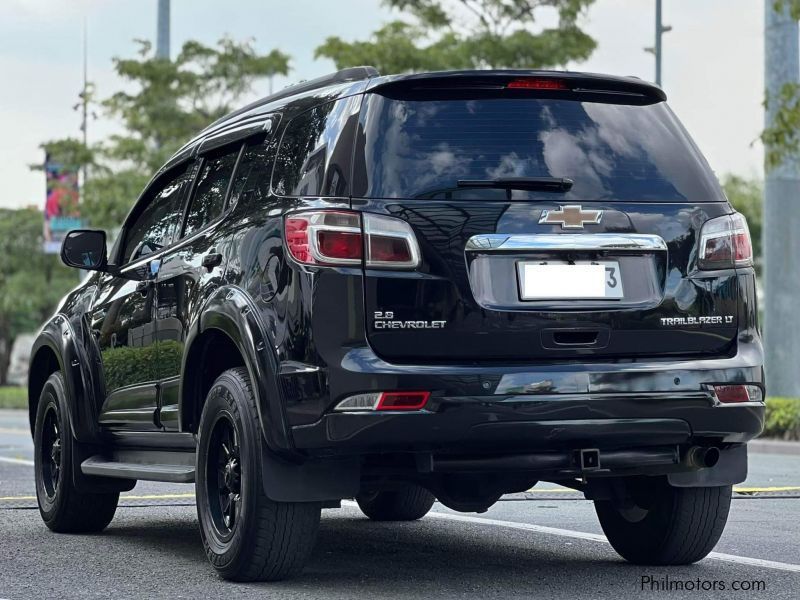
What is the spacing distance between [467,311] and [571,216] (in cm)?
55

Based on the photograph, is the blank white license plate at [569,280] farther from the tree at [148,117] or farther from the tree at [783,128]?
the tree at [148,117]

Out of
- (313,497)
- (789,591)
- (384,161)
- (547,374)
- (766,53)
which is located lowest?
(789,591)

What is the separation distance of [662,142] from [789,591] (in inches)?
68.7

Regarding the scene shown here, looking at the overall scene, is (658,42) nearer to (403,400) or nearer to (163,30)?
(163,30)

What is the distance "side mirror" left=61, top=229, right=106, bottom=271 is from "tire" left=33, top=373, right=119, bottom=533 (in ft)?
2.28

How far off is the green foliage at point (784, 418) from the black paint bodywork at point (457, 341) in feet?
37.6

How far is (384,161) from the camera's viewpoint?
17.9ft

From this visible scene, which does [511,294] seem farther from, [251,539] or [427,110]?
[251,539]

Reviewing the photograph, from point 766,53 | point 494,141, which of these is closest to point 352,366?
point 494,141

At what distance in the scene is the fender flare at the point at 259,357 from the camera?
541 centimetres

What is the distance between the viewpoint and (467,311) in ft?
17.3

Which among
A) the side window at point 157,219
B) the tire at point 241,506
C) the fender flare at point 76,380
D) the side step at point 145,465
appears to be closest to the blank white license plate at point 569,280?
the tire at point 241,506

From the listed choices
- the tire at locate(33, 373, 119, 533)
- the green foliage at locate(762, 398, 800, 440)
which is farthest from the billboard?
the tire at locate(33, 373, 119, 533)

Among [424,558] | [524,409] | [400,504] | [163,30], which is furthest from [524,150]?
[163,30]
